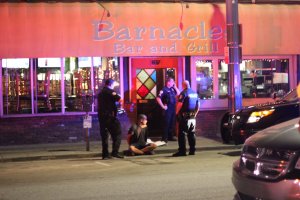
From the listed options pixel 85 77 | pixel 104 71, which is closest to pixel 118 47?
pixel 104 71

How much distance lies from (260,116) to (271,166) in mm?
6354

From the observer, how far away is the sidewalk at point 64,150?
1318cm

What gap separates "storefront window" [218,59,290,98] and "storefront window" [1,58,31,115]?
19.1 ft

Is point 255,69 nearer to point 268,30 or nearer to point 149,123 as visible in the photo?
point 268,30

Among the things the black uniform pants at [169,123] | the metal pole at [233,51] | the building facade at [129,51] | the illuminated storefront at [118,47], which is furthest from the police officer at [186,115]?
the illuminated storefront at [118,47]

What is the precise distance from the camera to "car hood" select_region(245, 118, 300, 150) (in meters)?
4.51

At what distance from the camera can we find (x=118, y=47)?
1548 cm

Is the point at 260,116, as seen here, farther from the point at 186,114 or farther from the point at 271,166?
the point at 271,166

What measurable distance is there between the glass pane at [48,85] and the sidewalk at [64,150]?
44.6 inches

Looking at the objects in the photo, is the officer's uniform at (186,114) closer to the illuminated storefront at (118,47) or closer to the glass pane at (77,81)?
the illuminated storefront at (118,47)

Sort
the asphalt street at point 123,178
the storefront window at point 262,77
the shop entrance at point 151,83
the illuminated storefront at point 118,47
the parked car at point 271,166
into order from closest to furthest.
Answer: the parked car at point 271,166 < the asphalt street at point 123,178 < the illuminated storefront at point 118,47 < the shop entrance at point 151,83 < the storefront window at point 262,77

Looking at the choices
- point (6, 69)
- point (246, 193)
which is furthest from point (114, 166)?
point (246, 193)

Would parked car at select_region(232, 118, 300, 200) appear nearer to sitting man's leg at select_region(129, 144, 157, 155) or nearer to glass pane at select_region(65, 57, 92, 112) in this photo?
sitting man's leg at select_region(129, 144, 157, 155)

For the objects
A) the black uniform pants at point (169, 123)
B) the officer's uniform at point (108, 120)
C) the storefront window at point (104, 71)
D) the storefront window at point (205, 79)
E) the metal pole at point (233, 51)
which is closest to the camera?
the officer's uniform at point (108, 120)
